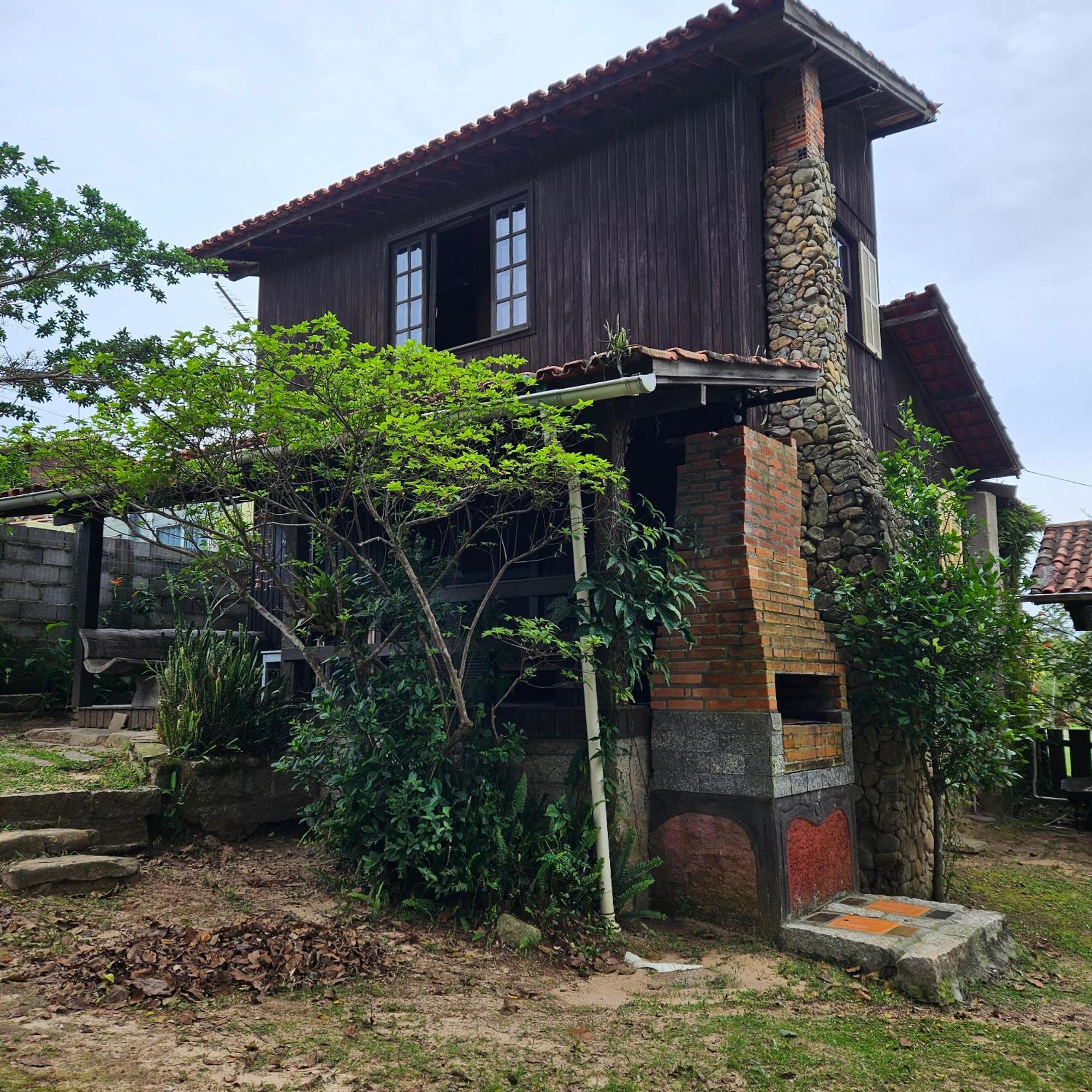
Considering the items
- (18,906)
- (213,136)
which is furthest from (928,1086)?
(213,136)

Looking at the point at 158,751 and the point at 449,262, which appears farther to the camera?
the point at 449,262

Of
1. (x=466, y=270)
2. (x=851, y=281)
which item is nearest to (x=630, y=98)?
(x=851, y=281)

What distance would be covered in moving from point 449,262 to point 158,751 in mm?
7630

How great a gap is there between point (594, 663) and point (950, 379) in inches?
321

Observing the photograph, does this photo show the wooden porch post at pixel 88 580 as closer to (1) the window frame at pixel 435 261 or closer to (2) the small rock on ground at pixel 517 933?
(1) the window frame at pixel 435 261

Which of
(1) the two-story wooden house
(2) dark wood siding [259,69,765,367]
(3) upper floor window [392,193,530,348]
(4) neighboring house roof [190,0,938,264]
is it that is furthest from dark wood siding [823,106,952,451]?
(3) upper floor window [392,193,530,348]

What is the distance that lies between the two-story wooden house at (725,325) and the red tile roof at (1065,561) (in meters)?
2.01

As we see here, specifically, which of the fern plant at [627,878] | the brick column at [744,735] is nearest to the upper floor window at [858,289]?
the brick column at [744,735]

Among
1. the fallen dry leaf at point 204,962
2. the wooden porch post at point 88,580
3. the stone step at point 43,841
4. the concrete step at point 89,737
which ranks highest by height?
the wooden porch post at point 88,580

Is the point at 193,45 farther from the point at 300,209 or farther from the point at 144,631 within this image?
the point at 144,631

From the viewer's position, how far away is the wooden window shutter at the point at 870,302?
9.36m

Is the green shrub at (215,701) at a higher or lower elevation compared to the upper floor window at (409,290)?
lower

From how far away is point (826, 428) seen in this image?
24.8 feet

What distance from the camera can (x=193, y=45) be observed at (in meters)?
14.1
